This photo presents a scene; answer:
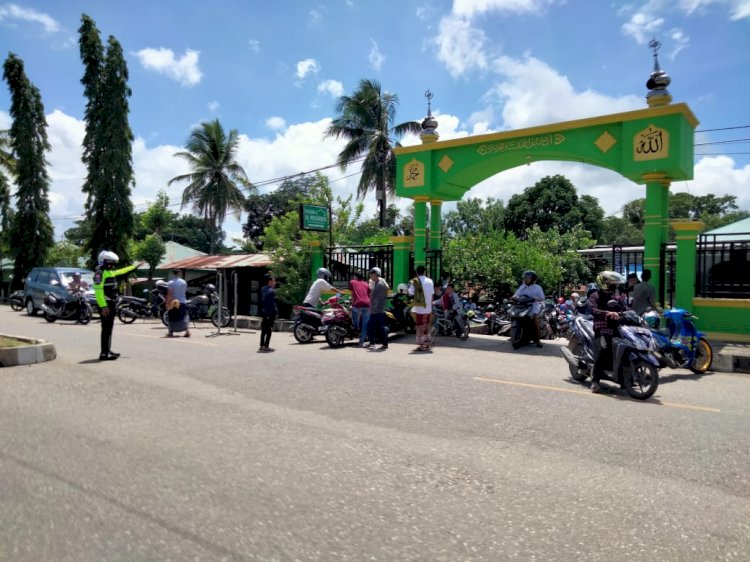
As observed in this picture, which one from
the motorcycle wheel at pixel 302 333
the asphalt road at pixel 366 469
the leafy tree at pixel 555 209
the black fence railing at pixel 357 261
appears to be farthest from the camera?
the leafy tree at pixel 555 209

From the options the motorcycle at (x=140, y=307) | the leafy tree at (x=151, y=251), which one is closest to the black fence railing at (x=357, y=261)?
the motorcycle at (x=140, y=307)

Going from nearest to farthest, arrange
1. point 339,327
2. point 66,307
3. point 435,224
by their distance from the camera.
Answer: point 339,327, point 435,224, point 66,307

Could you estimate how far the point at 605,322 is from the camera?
22.6ft

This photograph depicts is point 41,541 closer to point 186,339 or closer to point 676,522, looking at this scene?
point 676,522

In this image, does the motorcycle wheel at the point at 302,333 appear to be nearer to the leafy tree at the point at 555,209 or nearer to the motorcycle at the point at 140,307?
the motorcycle at the point at 140,307

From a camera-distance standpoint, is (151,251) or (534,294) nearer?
(534,294)

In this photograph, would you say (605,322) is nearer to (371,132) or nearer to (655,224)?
(655,224)

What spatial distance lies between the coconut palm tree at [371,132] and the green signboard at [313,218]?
51.0 ft

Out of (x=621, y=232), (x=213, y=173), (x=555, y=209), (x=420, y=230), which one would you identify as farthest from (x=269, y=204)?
(x=420, y=230)

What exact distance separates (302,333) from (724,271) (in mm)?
8993

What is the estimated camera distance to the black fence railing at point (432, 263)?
14.4 m

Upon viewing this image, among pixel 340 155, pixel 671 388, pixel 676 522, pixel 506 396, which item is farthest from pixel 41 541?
pixel 340 155

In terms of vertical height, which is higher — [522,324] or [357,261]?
[357,261]

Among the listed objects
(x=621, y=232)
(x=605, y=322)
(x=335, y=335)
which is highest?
(x=621, y=232)
